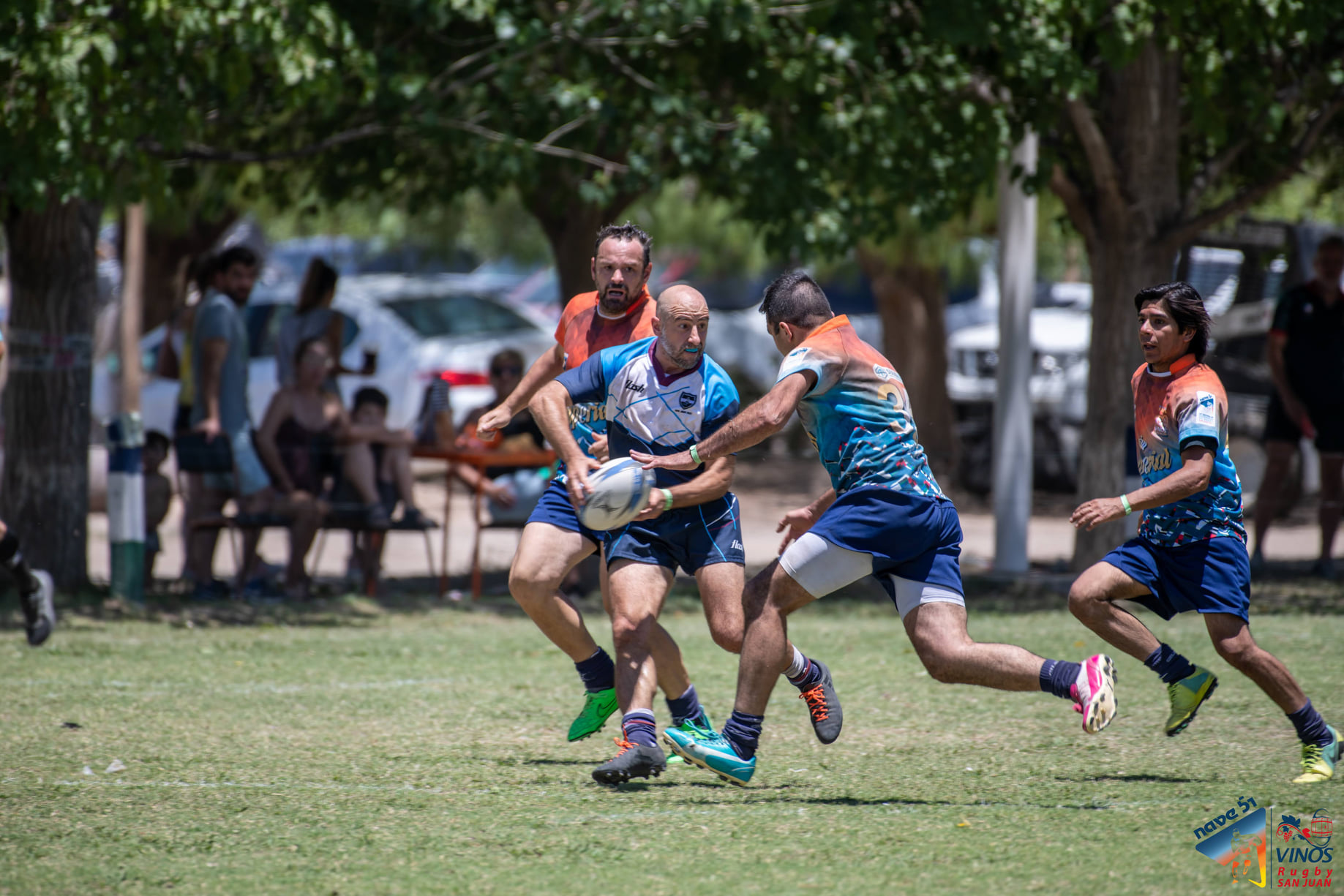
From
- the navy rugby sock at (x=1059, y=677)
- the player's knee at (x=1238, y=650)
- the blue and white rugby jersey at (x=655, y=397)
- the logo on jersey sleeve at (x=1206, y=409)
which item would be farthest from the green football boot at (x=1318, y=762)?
the blue and white rugby jersey at (x=655, y=397)

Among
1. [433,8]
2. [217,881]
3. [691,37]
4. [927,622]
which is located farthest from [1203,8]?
[217,881]

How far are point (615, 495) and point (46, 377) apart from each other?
660 centimetres

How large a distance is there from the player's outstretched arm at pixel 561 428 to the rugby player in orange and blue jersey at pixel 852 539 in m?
0.20

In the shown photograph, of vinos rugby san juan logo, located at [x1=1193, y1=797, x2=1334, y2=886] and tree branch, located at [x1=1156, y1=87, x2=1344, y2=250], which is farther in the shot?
tree branch, located at [x1=1156, y1=87, x2=1344, y2=250]

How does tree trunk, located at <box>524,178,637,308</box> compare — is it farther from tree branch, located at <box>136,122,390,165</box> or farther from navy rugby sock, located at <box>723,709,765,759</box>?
navy rugby sock, located at <box>723,709,765,759</box>

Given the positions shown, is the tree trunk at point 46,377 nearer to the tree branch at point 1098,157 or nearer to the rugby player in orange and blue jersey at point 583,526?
the rugby player in orange and blue jersey at point 583,526

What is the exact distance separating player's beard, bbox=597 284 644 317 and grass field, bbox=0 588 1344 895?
176 centimetres

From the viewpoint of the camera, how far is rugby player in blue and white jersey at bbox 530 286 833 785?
18.4 feet

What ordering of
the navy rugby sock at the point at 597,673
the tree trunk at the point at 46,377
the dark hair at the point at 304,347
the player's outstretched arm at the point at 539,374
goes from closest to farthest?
the navy rugby sock at the point at 597,673, the player's outstretched arm at the point at 539,374, the tree trunk at the point at 46,377, the dark hair at the point at 304,347

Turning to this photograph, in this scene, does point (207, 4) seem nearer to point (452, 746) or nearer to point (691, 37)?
point (691, 37)

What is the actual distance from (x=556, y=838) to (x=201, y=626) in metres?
5.87

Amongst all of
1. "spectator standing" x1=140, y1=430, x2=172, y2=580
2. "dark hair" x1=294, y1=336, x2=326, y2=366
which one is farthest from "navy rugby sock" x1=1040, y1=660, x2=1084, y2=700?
"spectator standing" x1=140, y1=430, x2=172, y2=580

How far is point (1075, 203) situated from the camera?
12.0m

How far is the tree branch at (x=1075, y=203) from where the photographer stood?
11930 millimetres
